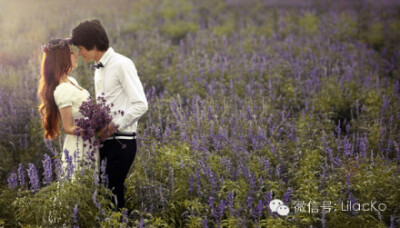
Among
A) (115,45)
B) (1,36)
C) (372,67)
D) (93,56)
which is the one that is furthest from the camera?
(1,36)

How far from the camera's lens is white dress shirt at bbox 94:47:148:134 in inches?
120

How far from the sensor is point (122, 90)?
3195 mm

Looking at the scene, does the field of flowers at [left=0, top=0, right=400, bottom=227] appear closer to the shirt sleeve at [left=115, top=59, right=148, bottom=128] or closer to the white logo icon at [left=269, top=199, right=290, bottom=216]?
the white logo icon at [left=269, top=199, right=290, bottom=216]

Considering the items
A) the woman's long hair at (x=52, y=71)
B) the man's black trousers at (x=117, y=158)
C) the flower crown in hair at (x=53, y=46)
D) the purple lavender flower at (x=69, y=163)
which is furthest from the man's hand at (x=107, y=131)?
the flower crown in hair at (x=53, y=46)

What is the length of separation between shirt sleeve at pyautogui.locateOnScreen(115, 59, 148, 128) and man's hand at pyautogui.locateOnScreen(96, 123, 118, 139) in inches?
2.5

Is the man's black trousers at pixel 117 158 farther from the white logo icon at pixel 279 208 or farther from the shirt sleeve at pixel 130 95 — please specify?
the white logo icon at pixel 279 208

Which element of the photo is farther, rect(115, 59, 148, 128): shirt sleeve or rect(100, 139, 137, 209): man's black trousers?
rect(100, 139, 137, 209): man's black trousers

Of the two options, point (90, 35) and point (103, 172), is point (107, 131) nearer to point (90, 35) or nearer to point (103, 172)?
point (103, 172)

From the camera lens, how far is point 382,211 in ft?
10.9

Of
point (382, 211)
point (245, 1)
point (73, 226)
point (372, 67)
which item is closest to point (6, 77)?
point (73, 226)

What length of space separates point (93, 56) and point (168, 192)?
1.31 metres

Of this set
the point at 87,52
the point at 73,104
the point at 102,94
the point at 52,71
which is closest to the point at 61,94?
the point at 73,104

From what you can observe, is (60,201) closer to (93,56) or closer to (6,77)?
(93,56)

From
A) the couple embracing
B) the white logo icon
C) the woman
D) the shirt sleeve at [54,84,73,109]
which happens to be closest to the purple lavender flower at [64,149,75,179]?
the couple embracing
